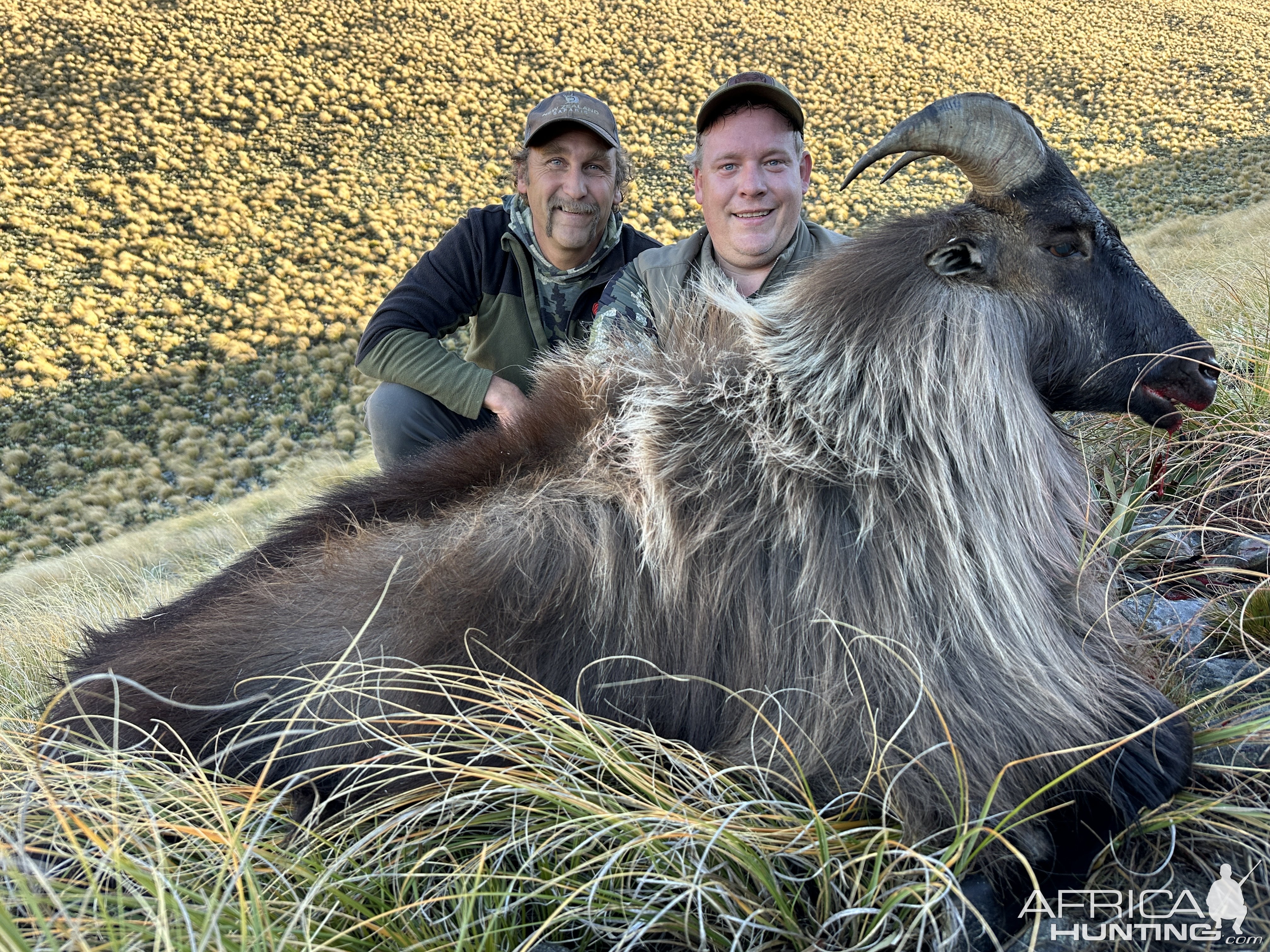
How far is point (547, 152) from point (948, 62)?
4176 centimetres

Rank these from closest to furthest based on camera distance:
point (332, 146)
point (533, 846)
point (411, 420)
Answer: point (533, 846)
point (411, 420)
point (332, 146)

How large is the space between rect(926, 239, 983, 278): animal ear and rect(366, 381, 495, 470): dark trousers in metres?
2.93

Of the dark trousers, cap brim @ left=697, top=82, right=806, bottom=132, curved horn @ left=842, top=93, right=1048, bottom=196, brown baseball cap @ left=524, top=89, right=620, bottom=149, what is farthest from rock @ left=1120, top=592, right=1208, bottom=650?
brown baseball cap @ left=524, top=89, right=620, bottom=149

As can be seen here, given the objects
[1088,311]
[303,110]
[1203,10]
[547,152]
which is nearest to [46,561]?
[547,152]

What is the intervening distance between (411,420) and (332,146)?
31.2m

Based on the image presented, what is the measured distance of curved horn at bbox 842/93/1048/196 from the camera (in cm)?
286

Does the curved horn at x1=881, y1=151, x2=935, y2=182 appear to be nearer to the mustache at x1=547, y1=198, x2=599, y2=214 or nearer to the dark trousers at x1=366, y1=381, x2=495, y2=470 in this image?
the mustache at x1=547, y1=198, x2=599, y2=214

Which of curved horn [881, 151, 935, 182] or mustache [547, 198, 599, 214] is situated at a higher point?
mustache [547, 198, 599, 214]

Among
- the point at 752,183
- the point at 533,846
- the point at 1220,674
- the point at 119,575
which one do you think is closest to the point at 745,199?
the point at 752,183

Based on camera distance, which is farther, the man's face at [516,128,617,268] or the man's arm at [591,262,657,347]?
the man's face at [516,128,617,268]

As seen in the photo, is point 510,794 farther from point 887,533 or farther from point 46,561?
point 46,561

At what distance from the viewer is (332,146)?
105 ft

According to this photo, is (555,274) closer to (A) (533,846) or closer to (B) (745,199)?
(B) (745,199)

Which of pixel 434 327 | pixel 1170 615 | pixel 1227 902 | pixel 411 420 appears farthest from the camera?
pixel 434 327
